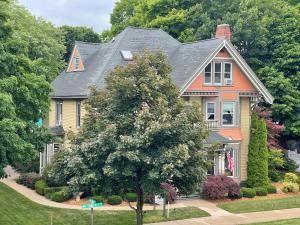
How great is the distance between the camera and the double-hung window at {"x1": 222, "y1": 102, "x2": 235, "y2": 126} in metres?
36.1

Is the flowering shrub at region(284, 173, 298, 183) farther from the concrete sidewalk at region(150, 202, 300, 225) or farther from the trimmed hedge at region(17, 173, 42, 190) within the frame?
the trimmed hedge at region(17, 173, 42, 190)

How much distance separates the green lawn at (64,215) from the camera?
86.1ft

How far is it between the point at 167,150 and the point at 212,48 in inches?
625

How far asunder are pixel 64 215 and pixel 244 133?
1499 cm

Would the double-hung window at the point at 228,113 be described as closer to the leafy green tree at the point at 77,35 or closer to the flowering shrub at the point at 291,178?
the flowering shrub at the point at 291,178

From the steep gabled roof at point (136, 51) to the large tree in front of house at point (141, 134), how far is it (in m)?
11.5

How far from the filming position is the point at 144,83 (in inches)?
828

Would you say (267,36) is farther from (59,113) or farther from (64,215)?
(64,215)

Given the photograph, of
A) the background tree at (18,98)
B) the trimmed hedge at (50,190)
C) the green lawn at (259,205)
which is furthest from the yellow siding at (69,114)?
the green lawn at (259,205)

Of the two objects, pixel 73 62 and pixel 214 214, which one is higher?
pixel 73 62

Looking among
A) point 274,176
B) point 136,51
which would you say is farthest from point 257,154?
point 136,51

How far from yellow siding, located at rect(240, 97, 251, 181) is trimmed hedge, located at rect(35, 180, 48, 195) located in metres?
13.5

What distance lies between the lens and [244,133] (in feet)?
120

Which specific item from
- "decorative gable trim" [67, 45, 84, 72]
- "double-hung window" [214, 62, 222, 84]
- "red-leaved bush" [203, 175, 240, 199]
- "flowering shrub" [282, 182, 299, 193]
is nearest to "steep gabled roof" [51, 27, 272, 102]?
"decorative gable trim" [67, 45, 84, 72]
